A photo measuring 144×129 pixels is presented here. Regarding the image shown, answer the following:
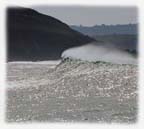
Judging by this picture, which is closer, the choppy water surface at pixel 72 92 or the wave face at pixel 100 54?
the choppy water surface at pixel 72 92

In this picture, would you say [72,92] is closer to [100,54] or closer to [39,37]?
[100,54]

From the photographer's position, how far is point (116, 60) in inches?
137

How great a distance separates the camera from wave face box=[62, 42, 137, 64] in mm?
3346

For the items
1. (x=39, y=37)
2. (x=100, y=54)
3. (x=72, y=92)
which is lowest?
(x=72, y=92)

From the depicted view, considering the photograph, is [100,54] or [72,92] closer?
[100,54]

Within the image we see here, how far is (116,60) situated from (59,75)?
49 cm

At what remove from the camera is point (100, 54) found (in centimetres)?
340

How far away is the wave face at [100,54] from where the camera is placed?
11.0 ft

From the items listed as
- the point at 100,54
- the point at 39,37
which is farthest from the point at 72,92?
the point at 39,37

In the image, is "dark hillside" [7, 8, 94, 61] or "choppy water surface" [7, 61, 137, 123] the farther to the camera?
"dark hillside" [7, 8, 94, 61]

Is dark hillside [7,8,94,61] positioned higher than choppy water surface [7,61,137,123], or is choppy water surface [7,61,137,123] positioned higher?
dark hillside [7,8,94,61]

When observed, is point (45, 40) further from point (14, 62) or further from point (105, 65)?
point (105, 65)

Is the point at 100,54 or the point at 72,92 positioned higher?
the point at 100,54

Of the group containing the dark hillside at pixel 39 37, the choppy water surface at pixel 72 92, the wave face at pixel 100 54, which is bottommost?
the choppy water surface at pixel 72 92
